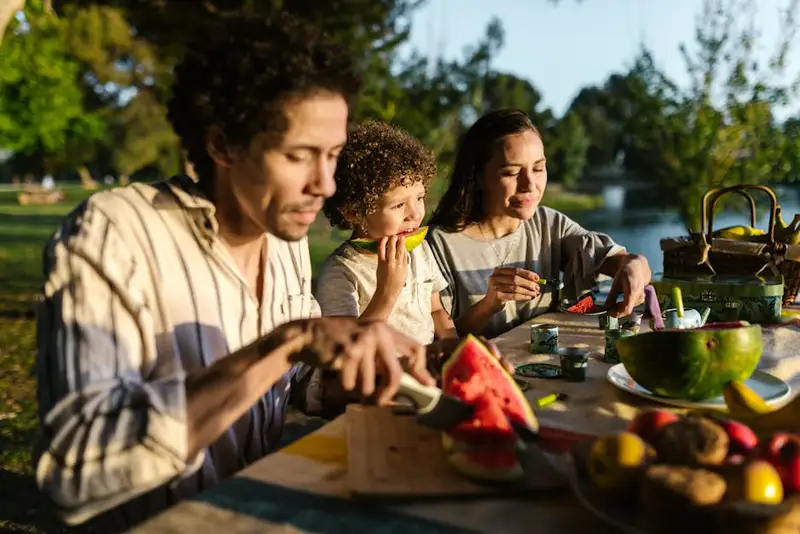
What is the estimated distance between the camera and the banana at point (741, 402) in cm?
162

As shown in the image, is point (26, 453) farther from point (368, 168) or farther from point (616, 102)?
point (616, 102)

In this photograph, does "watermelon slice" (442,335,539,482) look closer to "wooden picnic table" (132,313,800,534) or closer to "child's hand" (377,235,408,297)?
"wooden picnic table" (132,313,800,534)

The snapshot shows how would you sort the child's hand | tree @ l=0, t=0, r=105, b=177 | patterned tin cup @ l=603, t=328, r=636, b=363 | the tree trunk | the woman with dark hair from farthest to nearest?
tree @ l=0, t=0, r=105, b=177 → the tree trunk → the woman with dark hair → the child's hand → patterned tin cup @ l=603, t=328, r=636, b=363

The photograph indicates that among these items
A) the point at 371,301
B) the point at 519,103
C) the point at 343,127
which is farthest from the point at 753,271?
the point at 519,103

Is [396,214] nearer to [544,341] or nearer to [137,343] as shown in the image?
[544,341]

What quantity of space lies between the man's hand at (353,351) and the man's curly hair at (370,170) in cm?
136

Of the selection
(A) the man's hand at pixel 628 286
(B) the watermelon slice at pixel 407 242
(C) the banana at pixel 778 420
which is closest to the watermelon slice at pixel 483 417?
(C) the banana at pixel 778 420

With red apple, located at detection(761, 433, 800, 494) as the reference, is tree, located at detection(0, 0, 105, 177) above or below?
above

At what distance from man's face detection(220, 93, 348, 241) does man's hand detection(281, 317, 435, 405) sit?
1.21 feet

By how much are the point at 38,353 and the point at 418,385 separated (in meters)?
0.86

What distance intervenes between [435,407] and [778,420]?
761 millimetres

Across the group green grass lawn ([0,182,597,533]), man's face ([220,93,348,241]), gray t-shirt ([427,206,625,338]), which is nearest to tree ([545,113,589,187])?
green grass lawn ([0,182,597,533])

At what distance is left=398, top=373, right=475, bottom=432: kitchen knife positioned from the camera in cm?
139

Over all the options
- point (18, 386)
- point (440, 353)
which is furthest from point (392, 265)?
point (18, 386)
